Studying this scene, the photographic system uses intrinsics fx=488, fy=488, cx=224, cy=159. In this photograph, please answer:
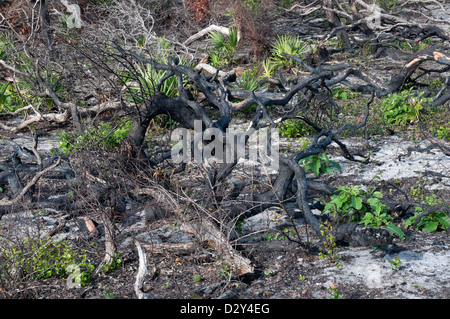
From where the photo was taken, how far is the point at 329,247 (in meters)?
4.27

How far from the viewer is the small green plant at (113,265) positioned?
13.9ft

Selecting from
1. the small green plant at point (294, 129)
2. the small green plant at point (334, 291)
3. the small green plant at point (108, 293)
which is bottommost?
the small green plant at point (108, 293)

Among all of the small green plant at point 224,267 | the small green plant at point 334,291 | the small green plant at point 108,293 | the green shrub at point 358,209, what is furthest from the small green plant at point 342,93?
the small green plant at point 108,293

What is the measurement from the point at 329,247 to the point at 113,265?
191 centimetres

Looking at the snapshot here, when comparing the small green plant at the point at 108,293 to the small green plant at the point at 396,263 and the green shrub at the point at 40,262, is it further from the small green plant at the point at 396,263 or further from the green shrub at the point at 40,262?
the small green plant at the point at 396,263

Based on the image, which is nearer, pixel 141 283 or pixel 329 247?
pixel 141 283

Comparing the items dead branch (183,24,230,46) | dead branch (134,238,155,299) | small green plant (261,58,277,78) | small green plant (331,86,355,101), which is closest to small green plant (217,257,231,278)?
dead branch (134,238,155,299)

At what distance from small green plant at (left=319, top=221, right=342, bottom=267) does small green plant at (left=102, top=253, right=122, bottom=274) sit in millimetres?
1777

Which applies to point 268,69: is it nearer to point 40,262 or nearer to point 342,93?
point 342,93

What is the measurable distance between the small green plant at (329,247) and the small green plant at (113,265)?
178 centimetres

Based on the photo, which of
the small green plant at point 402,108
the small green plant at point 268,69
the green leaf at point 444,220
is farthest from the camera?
the small green plant at point 268,69

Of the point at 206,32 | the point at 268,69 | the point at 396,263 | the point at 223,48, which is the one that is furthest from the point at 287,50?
the point at 396,263
